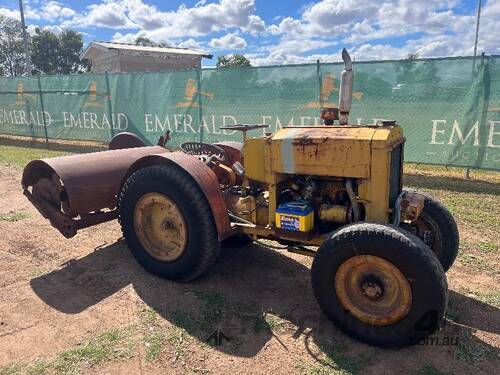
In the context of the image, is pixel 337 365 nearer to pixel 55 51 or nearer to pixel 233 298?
pixel 233 298

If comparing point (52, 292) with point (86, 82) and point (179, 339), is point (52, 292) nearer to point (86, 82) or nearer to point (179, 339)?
point (179, 339)

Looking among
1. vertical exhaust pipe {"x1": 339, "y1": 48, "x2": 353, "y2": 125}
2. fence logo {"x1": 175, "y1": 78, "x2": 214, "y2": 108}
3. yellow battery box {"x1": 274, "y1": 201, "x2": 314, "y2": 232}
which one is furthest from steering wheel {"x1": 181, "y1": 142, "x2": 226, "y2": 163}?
fence logo {"x1": 175, "y1": 78, "x2": 214, "y2": 108}

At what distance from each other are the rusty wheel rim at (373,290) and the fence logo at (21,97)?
1404cm

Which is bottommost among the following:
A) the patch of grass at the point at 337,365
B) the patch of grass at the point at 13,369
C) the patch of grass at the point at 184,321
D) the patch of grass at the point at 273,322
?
the patch of grass at the point at 337,365

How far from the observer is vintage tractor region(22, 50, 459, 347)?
2760 mm

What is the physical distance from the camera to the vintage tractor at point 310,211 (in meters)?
2.76

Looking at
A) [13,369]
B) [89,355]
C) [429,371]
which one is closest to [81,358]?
[89,355]

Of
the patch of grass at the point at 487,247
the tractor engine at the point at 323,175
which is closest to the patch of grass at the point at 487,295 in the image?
the patch of grass at the point at 487,247

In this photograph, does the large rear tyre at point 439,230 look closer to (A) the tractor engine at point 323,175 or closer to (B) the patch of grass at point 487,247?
(A) the tractor engine at point 323,175

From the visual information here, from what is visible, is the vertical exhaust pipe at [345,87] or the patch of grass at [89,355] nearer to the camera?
the patch of grass at [89,355]

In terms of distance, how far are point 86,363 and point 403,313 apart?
2133 mm

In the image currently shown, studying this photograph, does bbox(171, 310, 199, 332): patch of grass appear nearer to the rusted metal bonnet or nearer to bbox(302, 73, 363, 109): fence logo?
the rusted metal bonnet

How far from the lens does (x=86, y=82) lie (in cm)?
1255

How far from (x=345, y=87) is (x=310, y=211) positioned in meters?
1.05
